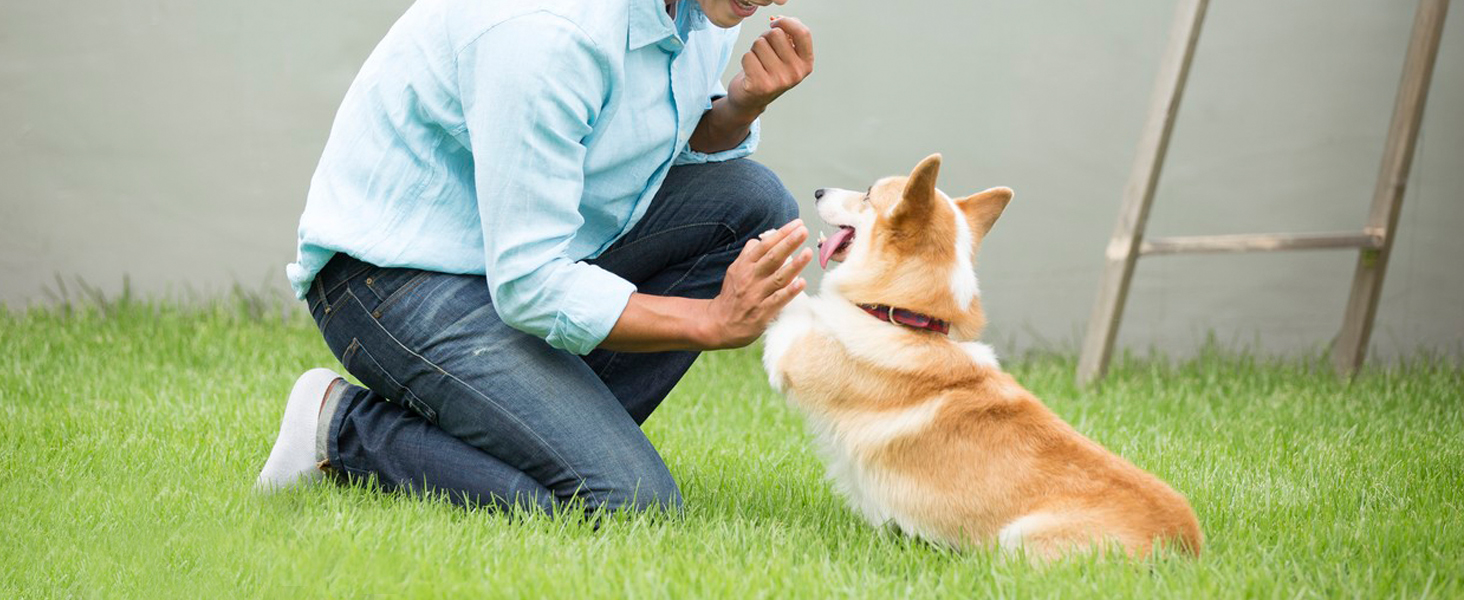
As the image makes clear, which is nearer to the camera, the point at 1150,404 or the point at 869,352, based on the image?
the point at 869,352

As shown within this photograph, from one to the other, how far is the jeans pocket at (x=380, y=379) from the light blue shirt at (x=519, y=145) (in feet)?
0.51

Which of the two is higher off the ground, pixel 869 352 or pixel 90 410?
pixel 869 352

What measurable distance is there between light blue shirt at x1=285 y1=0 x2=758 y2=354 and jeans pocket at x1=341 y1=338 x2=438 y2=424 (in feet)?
0.51

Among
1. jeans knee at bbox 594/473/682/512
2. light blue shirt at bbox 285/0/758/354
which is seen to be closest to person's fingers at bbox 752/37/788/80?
light blue shirt at bbox 285/0/758/354

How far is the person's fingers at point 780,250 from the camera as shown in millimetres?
2037

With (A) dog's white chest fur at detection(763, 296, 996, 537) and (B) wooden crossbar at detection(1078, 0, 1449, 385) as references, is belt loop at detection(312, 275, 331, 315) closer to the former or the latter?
(A) dog's white chest fur at detection(763, 296, 996, 537)

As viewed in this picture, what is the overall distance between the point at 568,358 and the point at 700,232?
0.42 meters

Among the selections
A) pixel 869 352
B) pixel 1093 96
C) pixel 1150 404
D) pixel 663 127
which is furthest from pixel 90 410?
pixel 1093 96

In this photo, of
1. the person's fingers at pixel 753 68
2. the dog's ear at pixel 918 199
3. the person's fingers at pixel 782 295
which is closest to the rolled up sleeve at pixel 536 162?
the person's fingers at pixel 782 295

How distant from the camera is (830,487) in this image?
259cm

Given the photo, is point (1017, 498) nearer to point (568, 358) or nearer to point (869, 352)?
point (869, 352)

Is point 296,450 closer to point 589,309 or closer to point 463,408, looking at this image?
point 463,408

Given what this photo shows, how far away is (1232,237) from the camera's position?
3.85 m

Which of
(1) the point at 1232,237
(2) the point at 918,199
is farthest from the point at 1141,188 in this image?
(2) the point at 918,199
